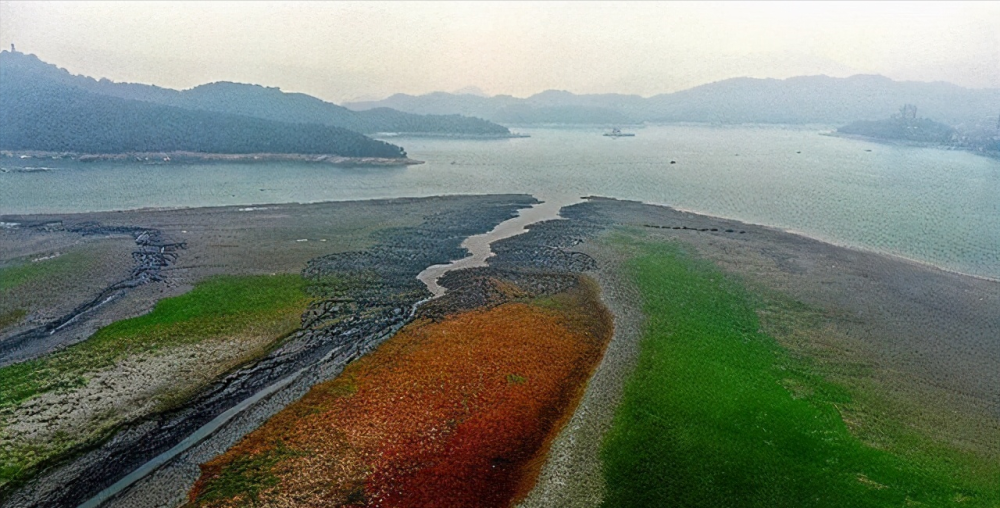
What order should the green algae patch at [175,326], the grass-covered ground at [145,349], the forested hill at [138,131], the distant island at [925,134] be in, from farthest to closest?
the distant island at [925,134], the forested hill at [138,131], the green algae patch at [175,326], the grass-covered ground at [145,349]

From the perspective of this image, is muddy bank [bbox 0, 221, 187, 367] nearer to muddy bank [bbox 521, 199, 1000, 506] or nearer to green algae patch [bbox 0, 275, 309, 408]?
green algae patch [bbox 0, 275, 309, 408]

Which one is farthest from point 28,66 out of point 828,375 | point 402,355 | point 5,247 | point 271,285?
point 828,375

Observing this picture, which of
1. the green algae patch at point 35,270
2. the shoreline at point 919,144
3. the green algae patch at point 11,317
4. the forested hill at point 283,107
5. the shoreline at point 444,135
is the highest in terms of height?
the forested hill at point 283,107

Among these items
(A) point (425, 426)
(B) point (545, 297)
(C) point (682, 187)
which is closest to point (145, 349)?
(A) point (425, 426)

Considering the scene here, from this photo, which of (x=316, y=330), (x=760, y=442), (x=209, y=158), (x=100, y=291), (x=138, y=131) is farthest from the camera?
(x=138, y=131)

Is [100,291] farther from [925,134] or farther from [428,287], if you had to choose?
[925,134]

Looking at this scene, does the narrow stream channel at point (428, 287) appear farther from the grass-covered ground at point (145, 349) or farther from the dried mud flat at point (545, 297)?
the grass-covered ground at point (145, 349)

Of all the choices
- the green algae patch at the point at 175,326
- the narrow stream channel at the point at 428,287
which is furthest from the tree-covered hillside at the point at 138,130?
the green algae patch at the point at 175,326
